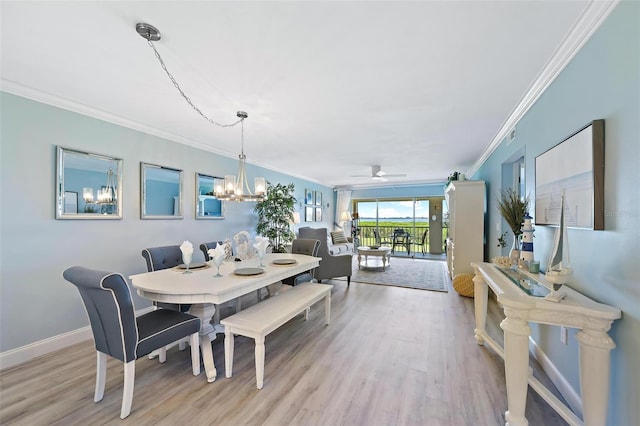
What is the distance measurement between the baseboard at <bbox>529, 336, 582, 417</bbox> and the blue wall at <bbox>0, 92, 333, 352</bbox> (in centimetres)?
427

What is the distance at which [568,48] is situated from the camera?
1.71 m

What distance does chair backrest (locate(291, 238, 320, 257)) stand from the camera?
12.6 ft

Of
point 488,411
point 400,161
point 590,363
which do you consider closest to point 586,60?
point 590,363

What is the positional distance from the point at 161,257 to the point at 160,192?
1.09m

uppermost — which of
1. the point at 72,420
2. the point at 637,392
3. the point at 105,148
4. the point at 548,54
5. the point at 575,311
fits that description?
the point at 548,54

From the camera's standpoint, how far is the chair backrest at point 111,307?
1581mm

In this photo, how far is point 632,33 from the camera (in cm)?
123

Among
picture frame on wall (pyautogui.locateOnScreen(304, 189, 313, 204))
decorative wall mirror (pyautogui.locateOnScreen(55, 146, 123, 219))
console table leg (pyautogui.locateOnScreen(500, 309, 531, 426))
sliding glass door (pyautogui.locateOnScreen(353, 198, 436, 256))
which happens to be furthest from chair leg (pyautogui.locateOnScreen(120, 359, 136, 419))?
sliding glass door (pyautogui.locateOnScreen(353, 198, 436, 256))

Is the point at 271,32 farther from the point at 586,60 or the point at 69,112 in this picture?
the point at 69,112

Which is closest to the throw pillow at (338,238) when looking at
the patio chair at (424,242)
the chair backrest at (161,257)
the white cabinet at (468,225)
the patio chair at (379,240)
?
the patio chair at (379,240)

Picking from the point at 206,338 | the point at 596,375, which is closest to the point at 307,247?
the point at 206,338

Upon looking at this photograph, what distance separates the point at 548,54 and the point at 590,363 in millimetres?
1976

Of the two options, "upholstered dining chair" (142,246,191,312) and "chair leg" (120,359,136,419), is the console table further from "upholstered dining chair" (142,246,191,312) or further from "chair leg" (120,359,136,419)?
"upholstered dining chair" (142,246,191,312)

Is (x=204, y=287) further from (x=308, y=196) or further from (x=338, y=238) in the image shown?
(x=338, y=238)
